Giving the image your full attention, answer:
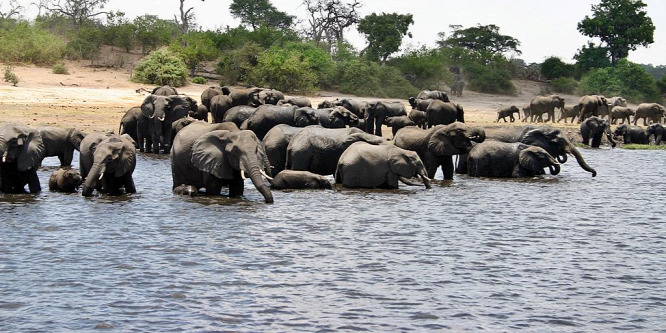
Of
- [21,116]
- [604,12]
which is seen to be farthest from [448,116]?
[604,12]

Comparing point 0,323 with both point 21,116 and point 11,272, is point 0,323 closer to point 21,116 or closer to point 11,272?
point 11,272

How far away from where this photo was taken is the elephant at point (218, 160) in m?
15.4

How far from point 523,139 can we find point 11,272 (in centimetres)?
1421

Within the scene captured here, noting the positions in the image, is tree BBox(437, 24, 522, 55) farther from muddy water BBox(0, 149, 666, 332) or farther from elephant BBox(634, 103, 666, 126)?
muddy water BBox(0, 149, 666, 332)

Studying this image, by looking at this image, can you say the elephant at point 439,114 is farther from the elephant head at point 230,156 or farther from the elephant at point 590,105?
the elephant head at point 230,156

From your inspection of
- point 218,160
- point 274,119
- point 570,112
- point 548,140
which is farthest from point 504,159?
point 570,112

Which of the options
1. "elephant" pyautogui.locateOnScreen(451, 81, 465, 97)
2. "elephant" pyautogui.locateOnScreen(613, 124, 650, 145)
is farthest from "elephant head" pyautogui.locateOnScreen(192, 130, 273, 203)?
"elephant" pyautogui.locateOnScreen(451, 81, 465, 97)

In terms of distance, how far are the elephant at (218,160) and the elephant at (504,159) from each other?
614 centimetres

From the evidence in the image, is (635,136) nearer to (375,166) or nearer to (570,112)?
(570,112)

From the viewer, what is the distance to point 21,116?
1087 inches

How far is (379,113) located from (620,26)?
4120cm

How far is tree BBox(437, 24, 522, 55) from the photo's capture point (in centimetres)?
7112

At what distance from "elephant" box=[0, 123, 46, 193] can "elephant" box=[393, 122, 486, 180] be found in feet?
26.5

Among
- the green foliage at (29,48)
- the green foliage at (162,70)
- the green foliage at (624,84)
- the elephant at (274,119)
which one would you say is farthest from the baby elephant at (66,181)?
the green foliage at (624,84)
